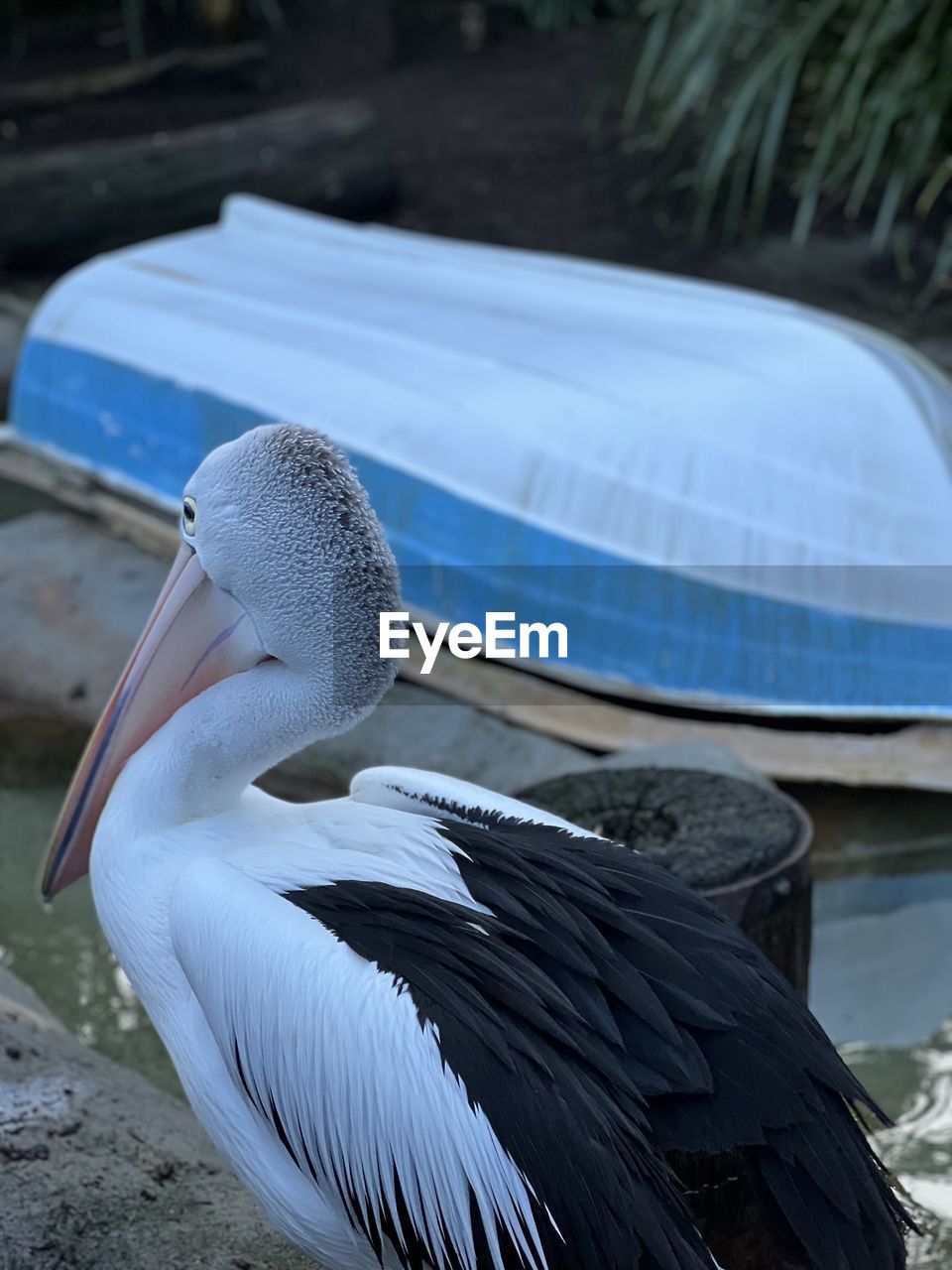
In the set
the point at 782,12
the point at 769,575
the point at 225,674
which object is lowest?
the point at 769,575

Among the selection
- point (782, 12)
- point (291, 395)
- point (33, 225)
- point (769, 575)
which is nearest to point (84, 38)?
point (33, 225)

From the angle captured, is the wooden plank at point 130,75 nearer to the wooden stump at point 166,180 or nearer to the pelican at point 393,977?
the wooden stump at point 166,180

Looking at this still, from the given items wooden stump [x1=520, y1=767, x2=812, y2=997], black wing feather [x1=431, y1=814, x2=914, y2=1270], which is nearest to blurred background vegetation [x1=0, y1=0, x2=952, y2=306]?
wooden stump [x1=520, y1=767, x2=812, y2=997]

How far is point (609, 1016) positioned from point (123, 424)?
3.27m

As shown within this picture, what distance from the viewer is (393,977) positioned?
1.79 m

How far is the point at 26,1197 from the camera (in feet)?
7.29

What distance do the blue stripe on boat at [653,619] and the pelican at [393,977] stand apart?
1621 millimetres

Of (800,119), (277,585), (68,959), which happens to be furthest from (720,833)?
(800,119)

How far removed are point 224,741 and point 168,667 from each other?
188 millimetres

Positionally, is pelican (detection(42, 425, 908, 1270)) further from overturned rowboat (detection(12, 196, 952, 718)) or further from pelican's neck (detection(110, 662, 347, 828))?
overturned rowboat (detection(12, 196, 952, 718))

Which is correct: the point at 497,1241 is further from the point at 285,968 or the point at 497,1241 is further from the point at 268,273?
the point at 268,273

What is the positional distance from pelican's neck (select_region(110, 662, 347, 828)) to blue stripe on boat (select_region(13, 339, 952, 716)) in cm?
177

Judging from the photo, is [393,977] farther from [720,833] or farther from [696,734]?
[696,734]

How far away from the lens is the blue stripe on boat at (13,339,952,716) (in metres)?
3.77
